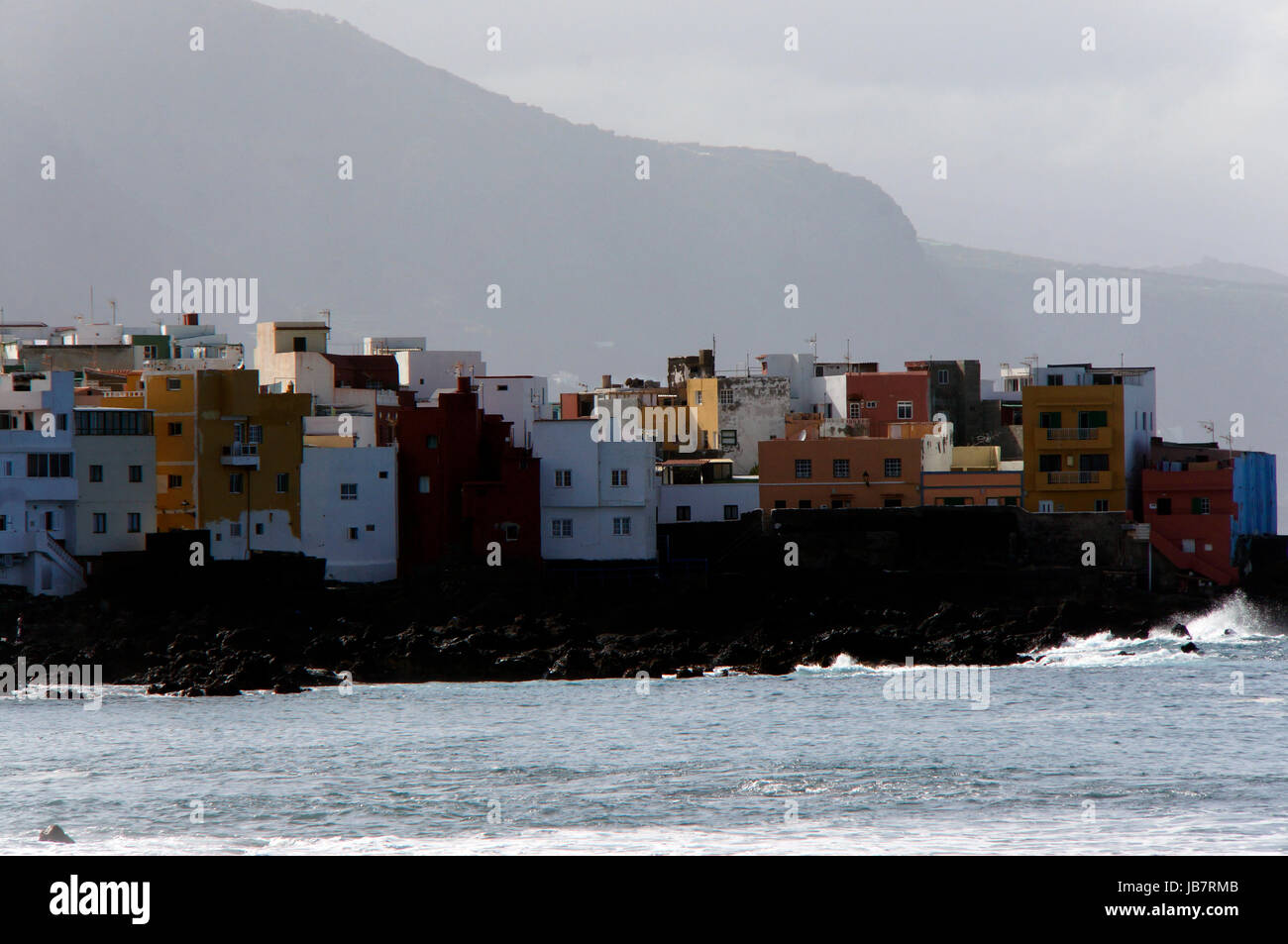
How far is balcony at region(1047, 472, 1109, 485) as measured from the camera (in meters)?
79.1

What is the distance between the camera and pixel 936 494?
78.9 m

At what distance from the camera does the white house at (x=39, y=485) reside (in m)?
67.4

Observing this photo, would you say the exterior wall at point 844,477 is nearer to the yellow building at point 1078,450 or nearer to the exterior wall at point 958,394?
the yellow building at point 1078,450

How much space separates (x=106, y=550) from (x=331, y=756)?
27254 mm

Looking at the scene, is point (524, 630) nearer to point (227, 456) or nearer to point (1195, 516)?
point (227, 456)

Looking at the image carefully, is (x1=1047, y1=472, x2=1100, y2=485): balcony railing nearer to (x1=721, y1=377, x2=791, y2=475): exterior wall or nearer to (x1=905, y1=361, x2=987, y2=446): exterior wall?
(x1=905, y1=361, x2=987, y2=446): exterior wall

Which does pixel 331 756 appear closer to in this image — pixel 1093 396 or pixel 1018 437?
pixel 1093 396

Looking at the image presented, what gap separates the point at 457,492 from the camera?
73125 mm

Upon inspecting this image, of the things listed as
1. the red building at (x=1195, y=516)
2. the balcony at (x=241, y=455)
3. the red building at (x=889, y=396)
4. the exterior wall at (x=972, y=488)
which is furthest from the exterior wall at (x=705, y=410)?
the balcony at (x=241, y=455)

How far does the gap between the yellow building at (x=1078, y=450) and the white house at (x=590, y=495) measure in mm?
17175

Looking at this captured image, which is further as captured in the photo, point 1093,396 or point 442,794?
point 1093,396

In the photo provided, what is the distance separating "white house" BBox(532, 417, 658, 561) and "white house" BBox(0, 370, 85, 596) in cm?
1781

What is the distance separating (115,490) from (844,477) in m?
29.5
